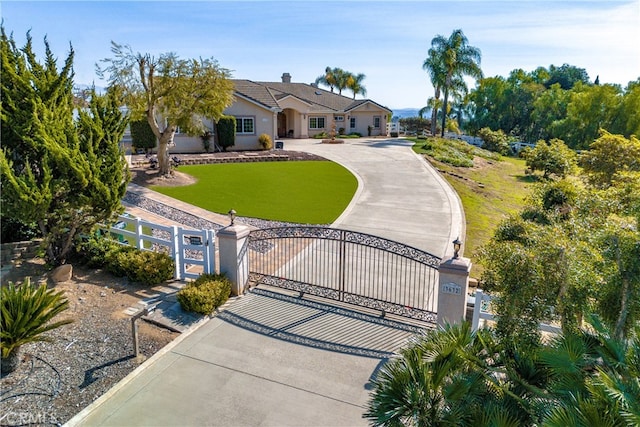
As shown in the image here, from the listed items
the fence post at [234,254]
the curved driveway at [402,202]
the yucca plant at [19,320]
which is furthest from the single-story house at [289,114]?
the yucca plant at [19,320]

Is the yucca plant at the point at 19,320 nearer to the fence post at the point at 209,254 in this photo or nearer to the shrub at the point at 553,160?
the fence post at the point at 209,254

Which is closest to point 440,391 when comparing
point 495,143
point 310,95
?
point 310,95

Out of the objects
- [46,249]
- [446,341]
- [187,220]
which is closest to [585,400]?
[446,341]

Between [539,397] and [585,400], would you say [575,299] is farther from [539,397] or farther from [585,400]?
[585,400]

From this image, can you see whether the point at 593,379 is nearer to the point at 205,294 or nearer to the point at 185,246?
the point at 205,294

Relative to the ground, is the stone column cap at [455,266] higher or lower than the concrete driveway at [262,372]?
higher
